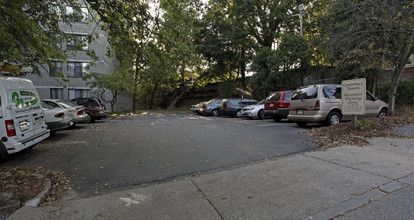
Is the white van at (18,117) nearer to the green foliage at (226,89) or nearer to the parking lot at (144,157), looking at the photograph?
the parking lot at (144,157)

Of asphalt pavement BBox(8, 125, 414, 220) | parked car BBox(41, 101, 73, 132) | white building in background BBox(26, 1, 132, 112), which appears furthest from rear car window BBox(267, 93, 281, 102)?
white building in background BBox(26, 1, 132, 112)

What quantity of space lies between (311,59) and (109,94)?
939 inches

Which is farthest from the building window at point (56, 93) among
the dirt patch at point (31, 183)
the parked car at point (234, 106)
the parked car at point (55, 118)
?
the dirt patch at point (31, 183)

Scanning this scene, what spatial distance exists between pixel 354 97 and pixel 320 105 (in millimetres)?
1523

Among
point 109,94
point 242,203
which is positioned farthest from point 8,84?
point 109,94

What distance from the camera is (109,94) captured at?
29.2 m

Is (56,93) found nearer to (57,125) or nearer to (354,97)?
(57,125)

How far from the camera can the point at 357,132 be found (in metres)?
7.11

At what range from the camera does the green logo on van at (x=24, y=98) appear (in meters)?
5.60

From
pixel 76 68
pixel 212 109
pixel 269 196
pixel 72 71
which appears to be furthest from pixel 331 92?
pixel 72 71

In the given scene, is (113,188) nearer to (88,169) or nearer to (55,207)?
(55,207)

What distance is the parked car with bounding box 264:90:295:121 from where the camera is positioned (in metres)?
12.6

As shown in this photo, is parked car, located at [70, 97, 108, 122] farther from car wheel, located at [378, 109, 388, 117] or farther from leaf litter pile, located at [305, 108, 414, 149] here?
car wheel, located at [378, 109, 388, 117]

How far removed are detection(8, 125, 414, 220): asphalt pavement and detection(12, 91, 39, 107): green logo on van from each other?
369 cm
